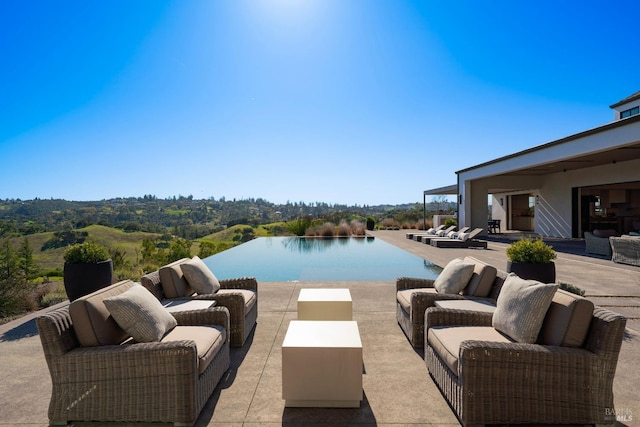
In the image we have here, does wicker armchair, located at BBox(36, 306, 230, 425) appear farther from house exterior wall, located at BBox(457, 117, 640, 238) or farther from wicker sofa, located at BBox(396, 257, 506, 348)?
house exterior wall, located at BBox(457, 117, 640, 238)

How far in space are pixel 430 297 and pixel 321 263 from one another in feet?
21.6

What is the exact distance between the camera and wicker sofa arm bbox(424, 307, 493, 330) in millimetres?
2869

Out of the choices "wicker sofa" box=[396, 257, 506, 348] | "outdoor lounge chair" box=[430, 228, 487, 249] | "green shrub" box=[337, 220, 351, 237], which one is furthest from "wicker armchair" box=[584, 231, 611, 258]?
"green shrub" box=[337, 220, 351, 237]

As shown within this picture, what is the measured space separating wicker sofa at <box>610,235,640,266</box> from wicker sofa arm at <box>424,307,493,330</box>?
7859mm

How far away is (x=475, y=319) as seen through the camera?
288 cm

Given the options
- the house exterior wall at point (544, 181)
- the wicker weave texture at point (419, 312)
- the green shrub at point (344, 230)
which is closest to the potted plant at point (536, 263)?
the wicker weave texture at point (419, 312)

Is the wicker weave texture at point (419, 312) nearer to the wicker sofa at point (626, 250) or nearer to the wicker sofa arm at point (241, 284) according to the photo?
the wicker sofa arm at point (241, 284)

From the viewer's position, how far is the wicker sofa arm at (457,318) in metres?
2.87

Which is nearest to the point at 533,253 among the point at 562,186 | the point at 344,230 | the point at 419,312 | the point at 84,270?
the point at 419,312

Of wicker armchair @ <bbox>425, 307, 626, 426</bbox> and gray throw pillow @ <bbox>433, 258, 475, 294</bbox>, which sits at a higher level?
gray throw pillow @ <bbox>433, 258, 475, 294</bbox>

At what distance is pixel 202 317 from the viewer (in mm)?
2971

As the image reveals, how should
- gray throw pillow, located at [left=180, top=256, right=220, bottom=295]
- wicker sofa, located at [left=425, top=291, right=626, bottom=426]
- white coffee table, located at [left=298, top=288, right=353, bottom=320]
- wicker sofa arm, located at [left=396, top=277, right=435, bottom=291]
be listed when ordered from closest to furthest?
1. wicker sofa, located at [left=425, top=291, right=626, bottom=426]
2. white coffee table, located at [left=298, top=288, right=353, bottom=320]
3. gray throw pillow, located at [left=180, top=256, right=220, bottom=295]
4. wicker sofa arm, located at [left=396, top=277, right=435, bottom=291]

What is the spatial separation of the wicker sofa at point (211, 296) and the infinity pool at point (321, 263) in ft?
11.6

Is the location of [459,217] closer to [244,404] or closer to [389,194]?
[244,404]
